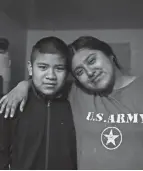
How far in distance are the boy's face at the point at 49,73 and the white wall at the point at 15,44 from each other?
63 millimetres

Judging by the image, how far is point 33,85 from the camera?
93 centimetres

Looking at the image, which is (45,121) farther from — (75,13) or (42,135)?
(75,13)

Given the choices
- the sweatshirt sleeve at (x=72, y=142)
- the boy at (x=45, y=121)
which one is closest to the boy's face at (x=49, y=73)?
the boy at (x=45, y=121)

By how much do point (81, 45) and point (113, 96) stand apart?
0.76ft

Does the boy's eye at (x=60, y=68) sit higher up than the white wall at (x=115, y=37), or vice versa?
the white wall at (x=115, y=37)

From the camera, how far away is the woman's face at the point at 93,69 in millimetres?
917

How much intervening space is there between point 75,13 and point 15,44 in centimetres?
27

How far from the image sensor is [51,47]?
93 centimetres

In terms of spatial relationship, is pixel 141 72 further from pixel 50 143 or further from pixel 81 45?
pixel 50 143

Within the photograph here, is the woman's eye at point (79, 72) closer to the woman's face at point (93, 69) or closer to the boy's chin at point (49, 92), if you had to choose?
the woman's face at point (93, 69)

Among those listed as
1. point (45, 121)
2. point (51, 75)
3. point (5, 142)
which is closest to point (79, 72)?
point (51, 75)

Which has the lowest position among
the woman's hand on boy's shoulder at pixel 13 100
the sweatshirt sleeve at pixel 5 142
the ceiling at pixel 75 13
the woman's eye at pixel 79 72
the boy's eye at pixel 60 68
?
the sweatshirt sleeve at pixel 5 142

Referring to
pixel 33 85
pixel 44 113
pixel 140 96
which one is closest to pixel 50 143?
pixel 44 113

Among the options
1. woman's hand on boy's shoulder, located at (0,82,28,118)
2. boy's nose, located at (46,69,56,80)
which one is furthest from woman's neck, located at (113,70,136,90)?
woman's hand on boy's shoulder, located at (0,82,28,118)
